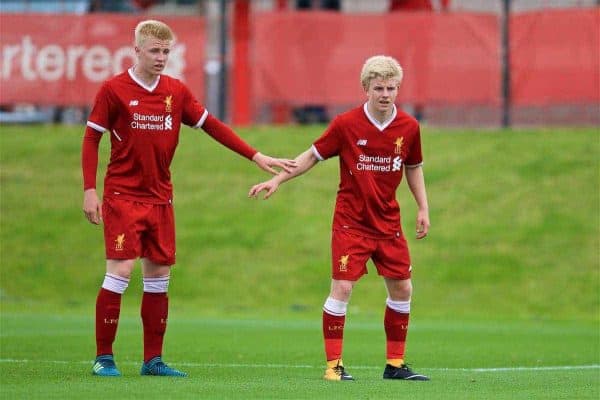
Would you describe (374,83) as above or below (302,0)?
below

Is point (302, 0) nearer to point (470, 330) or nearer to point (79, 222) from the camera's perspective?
point (79, 222)

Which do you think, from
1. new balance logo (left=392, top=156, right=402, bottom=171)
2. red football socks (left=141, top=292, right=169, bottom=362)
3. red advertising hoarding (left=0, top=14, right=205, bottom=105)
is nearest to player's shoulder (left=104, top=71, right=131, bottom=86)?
red football socks (left=141, top=292, right=169, bottom=362)

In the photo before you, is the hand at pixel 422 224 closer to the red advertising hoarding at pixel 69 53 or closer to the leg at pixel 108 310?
the leg at pixel 108 310

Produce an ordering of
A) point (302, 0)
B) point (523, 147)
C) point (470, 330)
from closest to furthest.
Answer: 1. point (470, 330)
2. point (523, 147)
3. point (302, 0)

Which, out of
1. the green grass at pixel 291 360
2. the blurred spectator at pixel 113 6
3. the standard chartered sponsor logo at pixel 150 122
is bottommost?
the green grass at pixel 291 360

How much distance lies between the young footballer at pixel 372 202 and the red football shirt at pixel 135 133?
2.22ft

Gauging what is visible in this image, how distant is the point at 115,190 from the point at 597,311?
10.3m

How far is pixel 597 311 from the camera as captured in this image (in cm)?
1922

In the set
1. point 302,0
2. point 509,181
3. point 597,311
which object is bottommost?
point 597,311

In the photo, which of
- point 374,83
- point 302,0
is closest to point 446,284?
point 302,0

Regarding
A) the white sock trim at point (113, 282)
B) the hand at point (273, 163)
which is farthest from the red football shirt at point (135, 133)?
the hand at point (273, 163)

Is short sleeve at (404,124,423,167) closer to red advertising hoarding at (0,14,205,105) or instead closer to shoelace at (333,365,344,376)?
shoelace at (333,365,344,376)

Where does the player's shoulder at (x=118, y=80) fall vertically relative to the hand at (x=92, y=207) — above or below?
above

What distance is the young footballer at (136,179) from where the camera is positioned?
1029 centimetres
